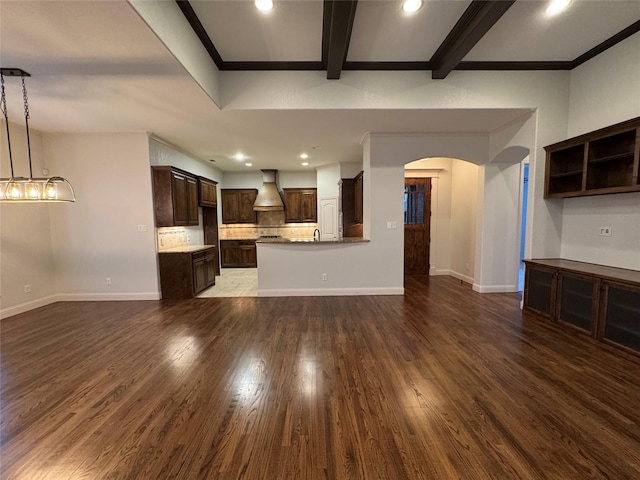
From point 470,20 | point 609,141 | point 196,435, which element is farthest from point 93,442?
point 609,141

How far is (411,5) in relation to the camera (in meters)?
2.31

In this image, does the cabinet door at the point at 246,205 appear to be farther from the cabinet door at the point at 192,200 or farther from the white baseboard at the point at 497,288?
the white baseboard at the point at 497,288

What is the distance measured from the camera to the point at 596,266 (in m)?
3.19

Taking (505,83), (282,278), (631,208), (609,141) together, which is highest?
(505,83)

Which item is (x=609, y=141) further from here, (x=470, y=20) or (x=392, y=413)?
(x=392, y=413)

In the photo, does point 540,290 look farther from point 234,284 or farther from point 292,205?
point 292,205

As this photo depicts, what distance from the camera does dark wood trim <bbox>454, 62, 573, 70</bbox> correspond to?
132 inches

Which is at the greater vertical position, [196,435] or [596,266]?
[596,266]

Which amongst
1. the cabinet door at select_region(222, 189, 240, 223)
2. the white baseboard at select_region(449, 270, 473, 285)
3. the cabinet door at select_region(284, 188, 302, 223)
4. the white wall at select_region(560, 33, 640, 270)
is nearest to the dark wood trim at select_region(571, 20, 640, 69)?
the white wall at select_region(560, 33, 640, 270)

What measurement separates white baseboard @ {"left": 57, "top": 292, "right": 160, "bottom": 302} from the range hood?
3.55 meters

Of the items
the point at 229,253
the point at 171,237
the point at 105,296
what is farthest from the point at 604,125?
the point at 105,296

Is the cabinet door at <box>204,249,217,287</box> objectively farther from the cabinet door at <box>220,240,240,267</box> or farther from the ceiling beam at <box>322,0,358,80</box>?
the ceiling beam at <box>322,0,358,80</box>

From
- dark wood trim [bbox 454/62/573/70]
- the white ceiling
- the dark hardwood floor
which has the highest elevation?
dark wood trim [bbox 454/62/573/70]

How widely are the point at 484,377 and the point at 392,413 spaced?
3.19 ft
